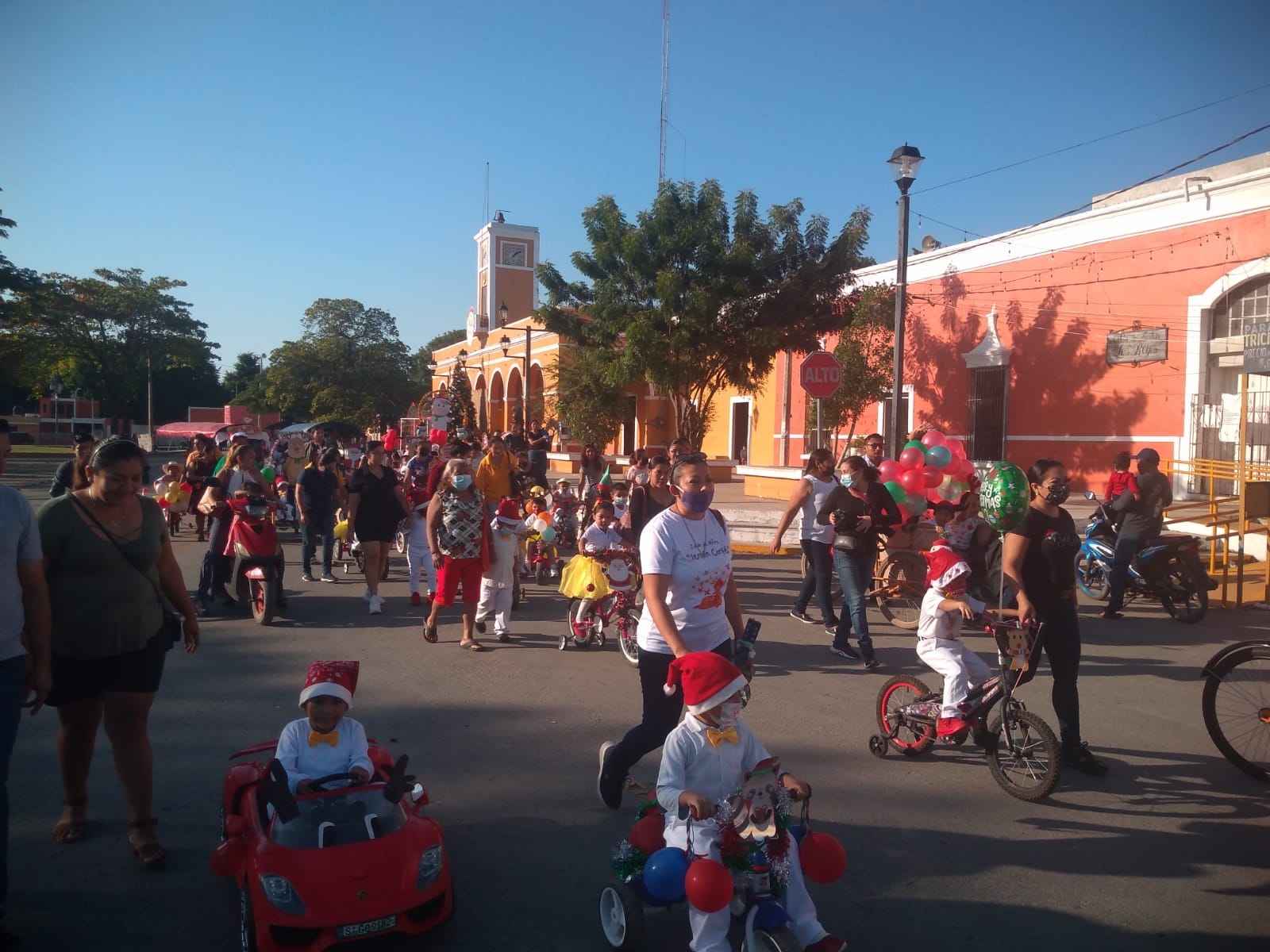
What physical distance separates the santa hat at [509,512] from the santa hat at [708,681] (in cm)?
564

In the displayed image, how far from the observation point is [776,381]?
30.3 m

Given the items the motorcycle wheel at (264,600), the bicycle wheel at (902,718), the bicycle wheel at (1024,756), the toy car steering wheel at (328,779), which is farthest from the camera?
the motorcycle wheel at (264,600)

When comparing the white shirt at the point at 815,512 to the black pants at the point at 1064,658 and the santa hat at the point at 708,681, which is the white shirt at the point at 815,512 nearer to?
the black pants at the point at 1064,658

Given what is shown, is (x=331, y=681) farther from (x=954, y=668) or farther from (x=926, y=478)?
(x=926, y=478)

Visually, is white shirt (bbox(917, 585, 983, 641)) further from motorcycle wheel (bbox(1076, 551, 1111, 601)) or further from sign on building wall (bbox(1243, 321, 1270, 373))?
sign on building wall (bbox(1243, 321, 1270, 373))

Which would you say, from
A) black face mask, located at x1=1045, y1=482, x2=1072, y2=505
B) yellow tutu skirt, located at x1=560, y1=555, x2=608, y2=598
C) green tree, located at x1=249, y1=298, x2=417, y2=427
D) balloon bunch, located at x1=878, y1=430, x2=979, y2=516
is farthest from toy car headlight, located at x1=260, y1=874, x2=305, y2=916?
green tree, located at x1=249, y1=298, x2=417, y2=427

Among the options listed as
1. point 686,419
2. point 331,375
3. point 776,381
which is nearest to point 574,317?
point 686,419

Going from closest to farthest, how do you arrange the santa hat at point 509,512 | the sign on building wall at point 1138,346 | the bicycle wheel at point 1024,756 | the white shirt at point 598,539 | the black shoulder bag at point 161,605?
the black shoulder bag at point 161,605 < the bicycle wheel at point 1024,756 < the white shirt at point 598,539 < the santa hat at point 509,512 < the sign on building wall at point 1138,346

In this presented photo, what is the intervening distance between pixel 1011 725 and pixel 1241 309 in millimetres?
15754

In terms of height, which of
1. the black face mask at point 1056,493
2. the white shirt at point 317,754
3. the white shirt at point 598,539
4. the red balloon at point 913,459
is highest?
the red balloon at point 913,459

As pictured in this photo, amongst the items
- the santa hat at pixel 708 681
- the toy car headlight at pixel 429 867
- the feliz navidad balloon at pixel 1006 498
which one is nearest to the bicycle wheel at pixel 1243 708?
the feliz navidad balloon at pixel 1006 498

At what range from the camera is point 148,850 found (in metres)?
3.96

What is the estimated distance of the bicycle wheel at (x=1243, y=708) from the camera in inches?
205

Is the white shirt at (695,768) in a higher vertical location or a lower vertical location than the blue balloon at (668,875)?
higher
